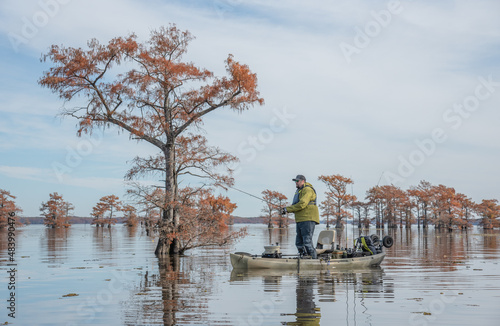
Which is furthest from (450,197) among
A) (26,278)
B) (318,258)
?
(26,278)

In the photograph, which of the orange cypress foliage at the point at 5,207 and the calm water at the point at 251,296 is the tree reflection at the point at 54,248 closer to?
the calm water at the point at 251,296

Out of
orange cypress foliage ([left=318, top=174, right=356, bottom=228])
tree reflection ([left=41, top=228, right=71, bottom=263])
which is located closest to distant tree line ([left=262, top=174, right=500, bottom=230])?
orange cypress foliage ([left=318, top=174, right=356, bottom=228])

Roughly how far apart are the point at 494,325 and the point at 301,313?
3067mm

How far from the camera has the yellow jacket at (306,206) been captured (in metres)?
14.6

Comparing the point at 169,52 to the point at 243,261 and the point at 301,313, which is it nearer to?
the point at 243,261

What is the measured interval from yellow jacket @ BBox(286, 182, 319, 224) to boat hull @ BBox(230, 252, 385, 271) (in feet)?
4.18

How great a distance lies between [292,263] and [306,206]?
1.78 metres

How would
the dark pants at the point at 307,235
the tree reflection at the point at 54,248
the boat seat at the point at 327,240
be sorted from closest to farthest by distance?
1. the dark pants at the point at 307,235
2. the boat seat at the point at 327,240
3. the tree reflection at the point at 54,248

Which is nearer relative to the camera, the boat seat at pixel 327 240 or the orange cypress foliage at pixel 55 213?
the boat seat at pixel 327 240

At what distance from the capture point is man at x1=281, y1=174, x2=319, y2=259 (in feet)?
48.0

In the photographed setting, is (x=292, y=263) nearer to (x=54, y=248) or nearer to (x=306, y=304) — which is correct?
(x=306, y=304)

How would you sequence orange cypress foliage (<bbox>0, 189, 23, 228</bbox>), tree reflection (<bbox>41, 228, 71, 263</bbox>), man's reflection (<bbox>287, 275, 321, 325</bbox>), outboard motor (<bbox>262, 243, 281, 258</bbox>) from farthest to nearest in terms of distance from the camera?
1. orange cypress foliage (<bbox>0, 189, 23, 228</bbox>)
2. tree reflection (<bbox>41, 228, 71, 263</bbox>)
3. outboard motor (<bbox>262, 243, 281, 258</bbox>)
4. man's reflection (<bbox>287, 275, 321, 325</bbox>)

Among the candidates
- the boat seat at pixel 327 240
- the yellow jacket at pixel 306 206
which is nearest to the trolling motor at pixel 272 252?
the yellow jacket at pixel 306 206

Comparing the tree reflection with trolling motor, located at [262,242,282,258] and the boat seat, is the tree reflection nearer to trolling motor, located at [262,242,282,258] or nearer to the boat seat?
trolling motor, located at [262,242,282,258]
